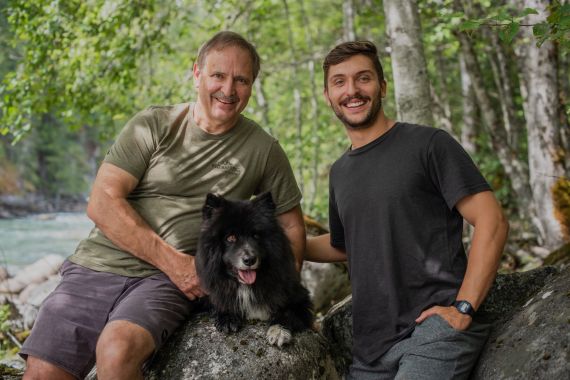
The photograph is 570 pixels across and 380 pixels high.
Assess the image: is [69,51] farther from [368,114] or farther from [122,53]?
[368,114]

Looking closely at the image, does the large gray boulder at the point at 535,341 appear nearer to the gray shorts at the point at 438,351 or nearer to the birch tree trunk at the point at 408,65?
the gray shorts at the point at 438,351

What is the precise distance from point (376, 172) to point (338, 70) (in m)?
0.73

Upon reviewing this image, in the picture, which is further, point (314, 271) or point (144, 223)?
point (314, 271)

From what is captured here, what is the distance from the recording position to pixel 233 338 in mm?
3182

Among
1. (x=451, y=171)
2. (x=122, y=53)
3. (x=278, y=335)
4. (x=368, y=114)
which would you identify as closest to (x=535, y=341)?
(x=451, y=171)

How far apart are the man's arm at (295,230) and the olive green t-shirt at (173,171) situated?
14.2 inches

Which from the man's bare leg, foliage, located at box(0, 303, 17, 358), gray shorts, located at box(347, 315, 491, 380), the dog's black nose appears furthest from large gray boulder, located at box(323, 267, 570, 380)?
foliage, located at box(0, 303, 17, 358)

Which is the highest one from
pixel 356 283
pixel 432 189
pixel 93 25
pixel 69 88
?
pixel 93 25

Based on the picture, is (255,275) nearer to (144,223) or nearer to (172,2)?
(144,223)

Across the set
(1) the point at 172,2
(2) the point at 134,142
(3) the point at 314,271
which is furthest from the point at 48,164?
(2) the point at 134,142

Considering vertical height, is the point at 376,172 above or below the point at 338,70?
below

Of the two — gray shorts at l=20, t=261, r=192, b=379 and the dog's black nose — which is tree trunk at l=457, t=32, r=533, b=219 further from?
gray shorts at l=20, t=261, r=192, b=379

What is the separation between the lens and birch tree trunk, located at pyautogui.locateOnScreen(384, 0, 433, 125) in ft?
17.5

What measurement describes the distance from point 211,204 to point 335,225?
3.12ft
